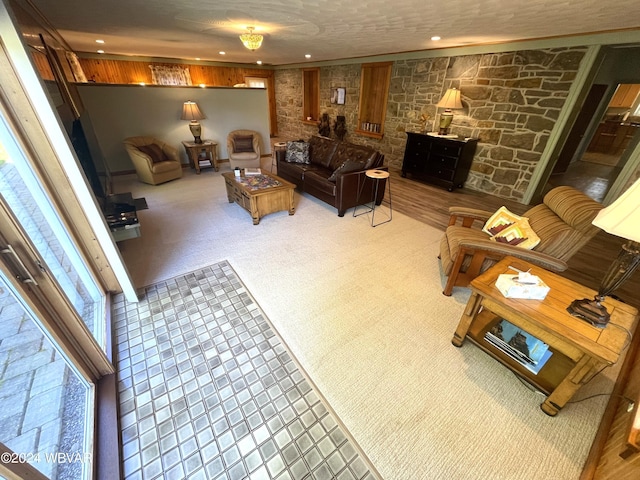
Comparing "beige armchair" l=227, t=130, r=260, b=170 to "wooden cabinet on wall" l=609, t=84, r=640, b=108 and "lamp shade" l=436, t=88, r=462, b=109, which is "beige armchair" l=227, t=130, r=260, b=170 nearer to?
"lamp shade" l=436, t=88, r=462, b=109

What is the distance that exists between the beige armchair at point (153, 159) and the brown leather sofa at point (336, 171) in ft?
6.57

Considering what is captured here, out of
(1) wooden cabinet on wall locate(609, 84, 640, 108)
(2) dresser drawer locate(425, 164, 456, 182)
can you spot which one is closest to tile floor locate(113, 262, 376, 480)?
(2) dresser drawer locate(425, 164, 456, 182)

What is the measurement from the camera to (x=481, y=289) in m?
1.54

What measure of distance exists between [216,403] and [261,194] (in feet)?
7.72

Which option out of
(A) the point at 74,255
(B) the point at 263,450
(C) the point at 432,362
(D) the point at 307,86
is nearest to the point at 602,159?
(D) the point at 307,86

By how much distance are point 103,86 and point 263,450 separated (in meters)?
6.00

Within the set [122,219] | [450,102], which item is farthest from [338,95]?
[122,219]

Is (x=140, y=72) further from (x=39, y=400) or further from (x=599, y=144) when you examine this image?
(x=599, y=144)

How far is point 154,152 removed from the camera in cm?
464

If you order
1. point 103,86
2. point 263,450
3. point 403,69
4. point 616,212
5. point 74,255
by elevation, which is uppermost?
point 403,69

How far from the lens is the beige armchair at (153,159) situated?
4391 millimetres

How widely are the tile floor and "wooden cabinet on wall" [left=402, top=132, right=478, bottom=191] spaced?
417 cm

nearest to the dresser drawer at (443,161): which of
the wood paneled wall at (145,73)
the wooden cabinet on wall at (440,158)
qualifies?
the wooden cabinet on wall at (440,158)

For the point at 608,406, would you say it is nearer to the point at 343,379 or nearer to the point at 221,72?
the point at 343,379
